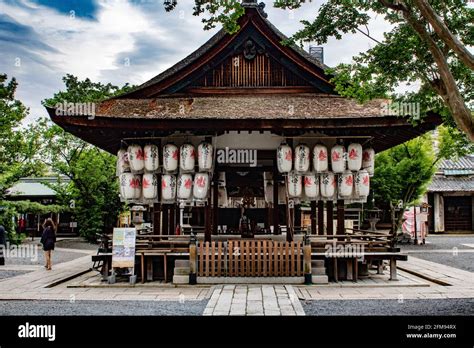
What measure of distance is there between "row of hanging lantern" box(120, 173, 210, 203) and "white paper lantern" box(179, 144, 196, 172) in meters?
0.24

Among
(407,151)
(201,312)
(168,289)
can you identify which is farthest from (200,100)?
(407,151)

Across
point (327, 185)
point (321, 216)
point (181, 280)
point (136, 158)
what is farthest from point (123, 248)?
point (321, 216)

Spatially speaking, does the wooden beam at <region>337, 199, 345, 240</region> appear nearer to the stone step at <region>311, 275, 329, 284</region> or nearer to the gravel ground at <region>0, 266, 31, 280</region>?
the stone step at <region>311, 275, 329, 284</region>

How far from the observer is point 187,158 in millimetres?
13766

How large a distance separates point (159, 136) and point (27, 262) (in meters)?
9.86

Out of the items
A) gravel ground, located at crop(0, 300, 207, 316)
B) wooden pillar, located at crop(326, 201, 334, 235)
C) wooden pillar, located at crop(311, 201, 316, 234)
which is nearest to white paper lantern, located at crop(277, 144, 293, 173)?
wooden pillar, located at crop(326, 201, 334, 235)

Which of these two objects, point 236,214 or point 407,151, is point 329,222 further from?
point 407,151

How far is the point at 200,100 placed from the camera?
595 inches

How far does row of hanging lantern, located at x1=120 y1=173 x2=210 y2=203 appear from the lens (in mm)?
13695

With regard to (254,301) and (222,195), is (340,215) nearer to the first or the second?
(254,301)

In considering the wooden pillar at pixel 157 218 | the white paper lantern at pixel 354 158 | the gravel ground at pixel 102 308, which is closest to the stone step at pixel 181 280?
the wooden pillar at pixel 157 218

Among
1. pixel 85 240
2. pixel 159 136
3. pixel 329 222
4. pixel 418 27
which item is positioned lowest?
pixel 85 240

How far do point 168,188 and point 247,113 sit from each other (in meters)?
3.29
